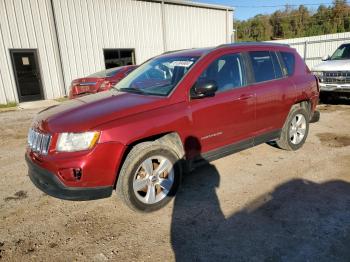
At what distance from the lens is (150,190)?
11.3 ft

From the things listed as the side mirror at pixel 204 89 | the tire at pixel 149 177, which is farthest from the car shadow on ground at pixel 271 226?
the side mirror at pixel 204 89

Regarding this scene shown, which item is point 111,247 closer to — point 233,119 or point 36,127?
point 36,127

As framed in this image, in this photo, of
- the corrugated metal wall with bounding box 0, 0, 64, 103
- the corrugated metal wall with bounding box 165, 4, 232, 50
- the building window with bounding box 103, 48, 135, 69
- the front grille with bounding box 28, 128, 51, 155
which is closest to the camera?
the front grille with bounding box 28, 128, 51, 155

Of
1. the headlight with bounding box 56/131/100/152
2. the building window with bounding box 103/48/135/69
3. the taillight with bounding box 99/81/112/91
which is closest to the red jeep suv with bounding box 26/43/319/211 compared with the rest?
the headlight with bounding box 56/131/100/152

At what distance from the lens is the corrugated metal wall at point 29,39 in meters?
12.7

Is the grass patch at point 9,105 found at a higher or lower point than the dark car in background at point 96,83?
lower

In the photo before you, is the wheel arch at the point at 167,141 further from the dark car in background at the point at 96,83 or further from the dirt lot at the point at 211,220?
the dark car in background at the point at 96,83

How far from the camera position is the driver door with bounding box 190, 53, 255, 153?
3.72m

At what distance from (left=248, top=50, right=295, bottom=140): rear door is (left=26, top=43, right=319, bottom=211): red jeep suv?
16mm

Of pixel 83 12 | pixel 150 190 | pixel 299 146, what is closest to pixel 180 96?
pixel 150 190

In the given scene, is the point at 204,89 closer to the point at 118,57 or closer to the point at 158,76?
the point at 158,76

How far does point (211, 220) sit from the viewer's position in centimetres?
323

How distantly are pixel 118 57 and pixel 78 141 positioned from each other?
14512 millimetres

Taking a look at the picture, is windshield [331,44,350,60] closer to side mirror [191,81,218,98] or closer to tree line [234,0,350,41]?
side mirror [191,81,218,98]
